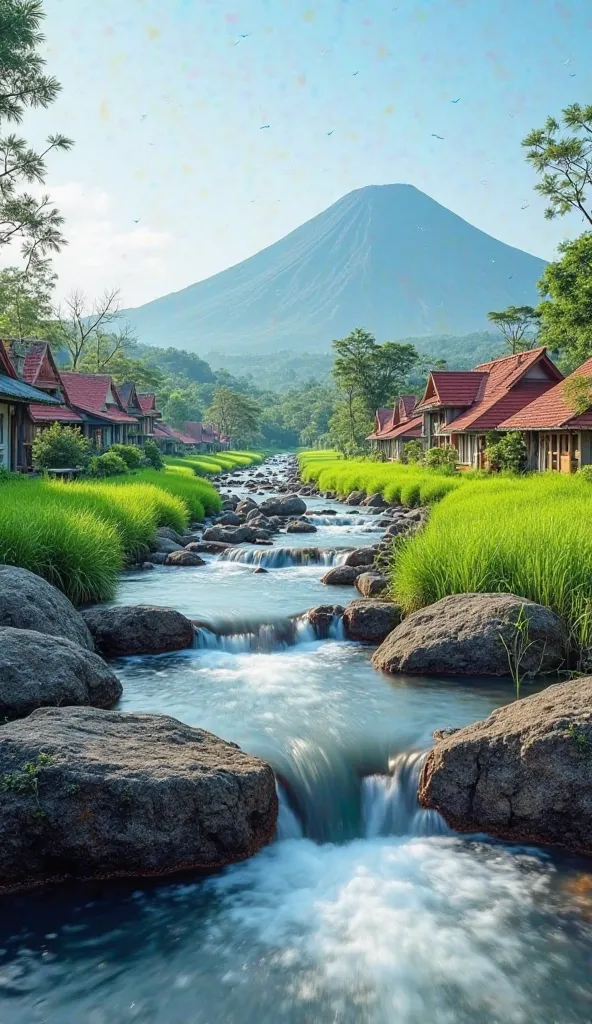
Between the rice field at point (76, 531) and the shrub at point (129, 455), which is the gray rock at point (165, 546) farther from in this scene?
the shrub at point (129, 455)

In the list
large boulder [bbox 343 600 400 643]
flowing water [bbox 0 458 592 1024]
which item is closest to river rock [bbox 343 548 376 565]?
large boulder [bbox 343 600 400 643]

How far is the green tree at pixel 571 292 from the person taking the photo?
74.1ft

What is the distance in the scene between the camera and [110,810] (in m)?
4.93

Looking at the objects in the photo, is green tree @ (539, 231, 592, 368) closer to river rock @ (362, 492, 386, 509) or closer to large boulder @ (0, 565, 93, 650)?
→ river rock @ (362, 492, 386, 509)

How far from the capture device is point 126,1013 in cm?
399

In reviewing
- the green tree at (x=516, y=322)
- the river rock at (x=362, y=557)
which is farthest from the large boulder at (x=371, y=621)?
the green tree at (x=516, y=322)

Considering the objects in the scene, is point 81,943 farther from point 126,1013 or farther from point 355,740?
point 355,740

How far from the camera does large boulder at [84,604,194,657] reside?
32.3 ft

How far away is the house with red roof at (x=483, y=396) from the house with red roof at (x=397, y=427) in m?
8.38

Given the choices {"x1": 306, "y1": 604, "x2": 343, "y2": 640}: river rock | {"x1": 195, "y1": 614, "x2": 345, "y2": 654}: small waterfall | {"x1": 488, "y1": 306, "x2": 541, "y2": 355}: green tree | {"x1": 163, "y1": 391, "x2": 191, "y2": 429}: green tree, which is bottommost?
{"x1": 195, "y1": 614, "x2": 345, "y2": 654}: small waterfall

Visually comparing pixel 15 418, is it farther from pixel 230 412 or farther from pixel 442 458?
pixel 230 412

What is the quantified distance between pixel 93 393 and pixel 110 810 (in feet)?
138

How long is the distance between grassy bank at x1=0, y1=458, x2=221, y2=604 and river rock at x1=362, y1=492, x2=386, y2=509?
1170 centimetres

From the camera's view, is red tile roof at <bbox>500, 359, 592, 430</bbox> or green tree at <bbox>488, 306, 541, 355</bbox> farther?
green tree at <bbox>488, 306, 541, 355</bbox>
